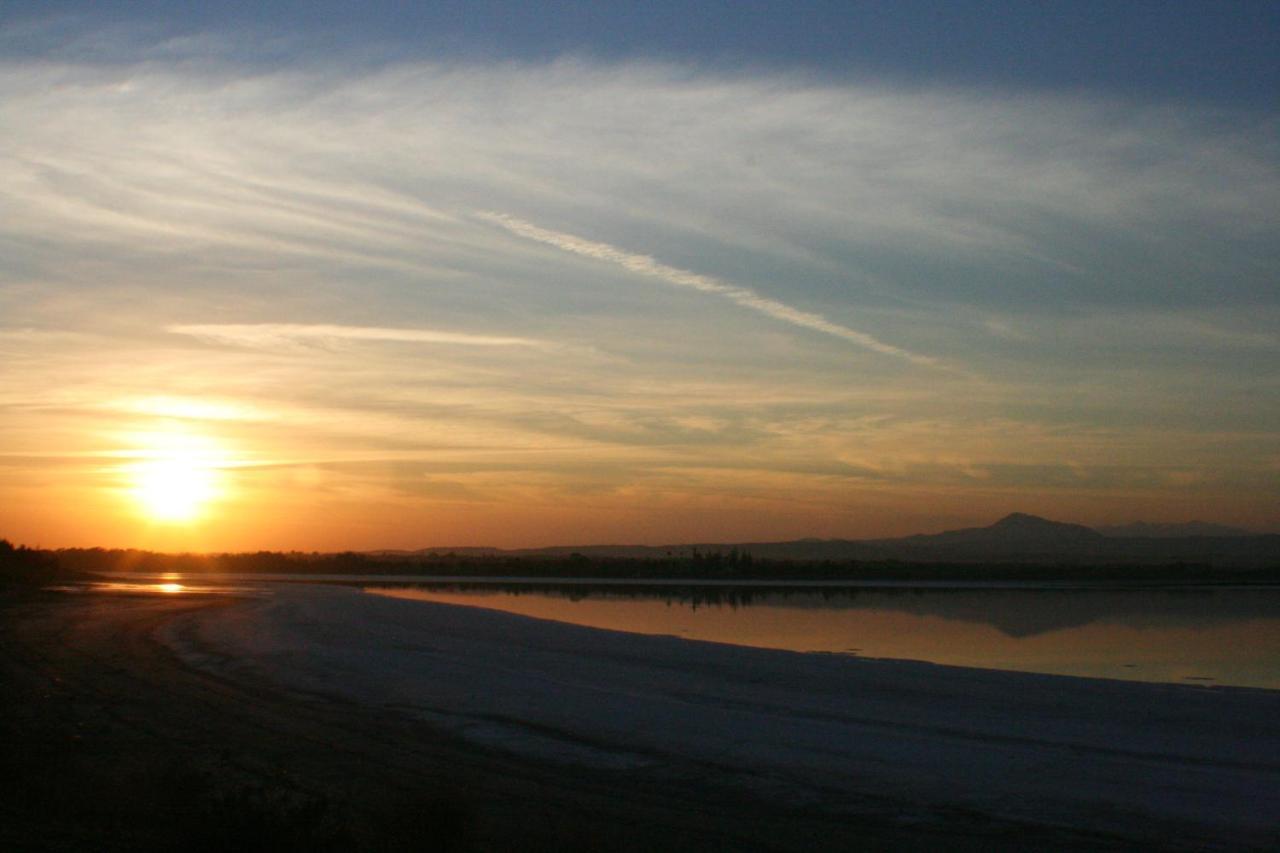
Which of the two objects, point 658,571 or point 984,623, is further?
point 658,571

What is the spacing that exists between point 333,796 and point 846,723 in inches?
220

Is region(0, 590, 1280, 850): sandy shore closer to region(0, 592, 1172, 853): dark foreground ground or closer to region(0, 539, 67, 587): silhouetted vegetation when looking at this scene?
region(0, 592, 1172, 853): dark foreground ground

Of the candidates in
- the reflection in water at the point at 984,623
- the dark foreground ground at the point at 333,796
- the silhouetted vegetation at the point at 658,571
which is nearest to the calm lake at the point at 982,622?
the reflection in water at the point at 984,623

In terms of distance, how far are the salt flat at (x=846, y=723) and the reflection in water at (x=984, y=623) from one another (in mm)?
4054

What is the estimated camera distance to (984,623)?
2964cm

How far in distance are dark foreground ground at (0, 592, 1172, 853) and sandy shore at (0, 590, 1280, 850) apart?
1.1 inches

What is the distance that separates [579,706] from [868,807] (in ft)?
16.5

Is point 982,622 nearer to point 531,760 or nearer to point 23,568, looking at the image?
point 531,760

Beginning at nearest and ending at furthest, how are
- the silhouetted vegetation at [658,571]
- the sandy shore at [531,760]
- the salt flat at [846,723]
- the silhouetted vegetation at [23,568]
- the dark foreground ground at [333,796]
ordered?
the dark foreground ground at [333,796]
the sandy shore at [531,760]
the salt flat at [846,723]
the silhouetted vegetation at [23,568]
the silhouetted vegetation at [658,571]

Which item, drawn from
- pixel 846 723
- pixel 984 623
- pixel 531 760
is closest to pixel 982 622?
pixel 984 623

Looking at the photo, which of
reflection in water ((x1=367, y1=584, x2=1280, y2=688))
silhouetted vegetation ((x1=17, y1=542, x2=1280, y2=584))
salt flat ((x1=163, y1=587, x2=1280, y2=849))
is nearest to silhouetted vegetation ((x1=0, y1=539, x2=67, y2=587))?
silhouetted vegetation ((x1=17, y1=542, x2=1280, y2=584))

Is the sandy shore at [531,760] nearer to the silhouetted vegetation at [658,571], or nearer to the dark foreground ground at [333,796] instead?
the dark foreground ground at [333,796]

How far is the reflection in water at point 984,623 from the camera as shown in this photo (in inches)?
800

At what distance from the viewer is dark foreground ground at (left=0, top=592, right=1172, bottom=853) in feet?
21.9
